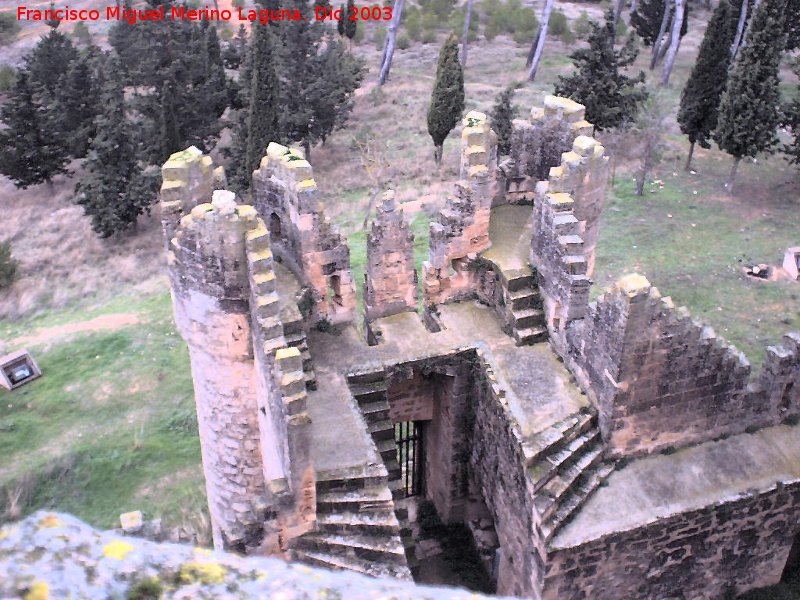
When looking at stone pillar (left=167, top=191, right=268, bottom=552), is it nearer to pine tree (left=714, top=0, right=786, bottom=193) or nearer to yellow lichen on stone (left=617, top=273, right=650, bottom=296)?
yellow lichen on stone (left=617, top=273, right=650, bottom=296)

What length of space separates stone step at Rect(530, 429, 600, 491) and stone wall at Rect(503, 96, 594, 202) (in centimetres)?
689

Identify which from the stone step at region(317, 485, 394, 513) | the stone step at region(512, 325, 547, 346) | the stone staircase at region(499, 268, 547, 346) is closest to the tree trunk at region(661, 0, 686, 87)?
the stone staircase at region(499, 268, 547, 346)

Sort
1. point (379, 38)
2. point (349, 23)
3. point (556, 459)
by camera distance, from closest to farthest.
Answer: point (556, 459), point (349, 23), point (379, 38)

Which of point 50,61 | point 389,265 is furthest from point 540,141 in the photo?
point 50,61

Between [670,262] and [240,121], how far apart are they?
21.0 metres

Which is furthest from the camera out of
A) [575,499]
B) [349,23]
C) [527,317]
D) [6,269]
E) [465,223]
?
[349,23]

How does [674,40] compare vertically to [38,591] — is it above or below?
below

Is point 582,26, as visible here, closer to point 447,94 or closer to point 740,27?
point 740,27

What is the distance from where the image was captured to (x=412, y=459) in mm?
20656

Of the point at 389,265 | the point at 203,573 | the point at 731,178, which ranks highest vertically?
the point at 203,573

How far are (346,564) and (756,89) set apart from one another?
26917 mm

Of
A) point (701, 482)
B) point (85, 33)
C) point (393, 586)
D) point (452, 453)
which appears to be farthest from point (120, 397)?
point (85, 33)

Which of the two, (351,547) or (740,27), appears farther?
(740,27)

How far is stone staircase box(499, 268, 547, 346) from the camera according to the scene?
17234 mm
